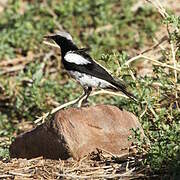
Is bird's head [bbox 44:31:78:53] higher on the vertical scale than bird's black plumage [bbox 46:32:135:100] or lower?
higher

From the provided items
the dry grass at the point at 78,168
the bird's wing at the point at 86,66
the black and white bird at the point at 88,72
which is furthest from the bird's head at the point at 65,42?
the dry grass at the point at 78,168

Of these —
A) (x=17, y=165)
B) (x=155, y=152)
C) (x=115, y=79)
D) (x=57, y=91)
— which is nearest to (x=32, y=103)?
(x=57, y=91)

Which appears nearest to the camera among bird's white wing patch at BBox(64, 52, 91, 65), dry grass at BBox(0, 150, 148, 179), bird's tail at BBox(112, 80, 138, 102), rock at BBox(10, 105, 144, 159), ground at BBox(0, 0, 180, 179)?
dry grass at BBox(0, 150, 148, 179)

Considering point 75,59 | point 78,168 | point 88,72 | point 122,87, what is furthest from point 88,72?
point 78,168

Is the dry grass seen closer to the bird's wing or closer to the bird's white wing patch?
the bird's wing

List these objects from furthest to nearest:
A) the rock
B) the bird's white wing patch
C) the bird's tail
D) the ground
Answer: the bird's white wing patch < the bird's tail < the rock < the ground

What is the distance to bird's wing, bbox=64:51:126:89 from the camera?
7.00m

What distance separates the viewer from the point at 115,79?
278 inches

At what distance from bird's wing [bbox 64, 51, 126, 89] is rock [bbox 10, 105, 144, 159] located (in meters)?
0.59

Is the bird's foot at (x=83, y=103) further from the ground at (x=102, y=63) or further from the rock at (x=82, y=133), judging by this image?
the rock at (x=82, y=133)

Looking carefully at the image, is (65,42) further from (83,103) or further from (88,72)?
(83,103)

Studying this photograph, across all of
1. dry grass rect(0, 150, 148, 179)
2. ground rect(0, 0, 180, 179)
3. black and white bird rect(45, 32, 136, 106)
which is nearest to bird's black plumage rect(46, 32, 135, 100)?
black and white bird rect(45, 32, 136, 106)

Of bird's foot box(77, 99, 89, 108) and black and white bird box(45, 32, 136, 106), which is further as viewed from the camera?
bird's foot box(77, 99, 89, 108)

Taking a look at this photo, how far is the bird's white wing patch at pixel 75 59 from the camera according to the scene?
23.4 feet
